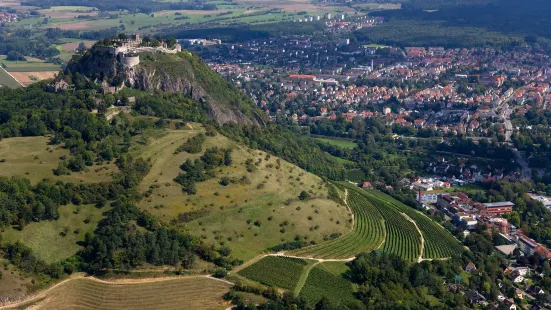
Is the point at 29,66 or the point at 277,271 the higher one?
the point at 29,66

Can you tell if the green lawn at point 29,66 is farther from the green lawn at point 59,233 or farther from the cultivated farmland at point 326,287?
the cultivated farmland at point 326,287

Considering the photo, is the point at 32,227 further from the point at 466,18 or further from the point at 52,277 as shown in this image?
the point at 466,18

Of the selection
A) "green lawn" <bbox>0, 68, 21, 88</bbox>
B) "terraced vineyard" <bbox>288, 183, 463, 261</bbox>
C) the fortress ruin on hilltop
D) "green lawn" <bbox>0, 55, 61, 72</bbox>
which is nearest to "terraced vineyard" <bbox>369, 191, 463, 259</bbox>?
"terraced vineyard" <bbox>288, 183, 463, 261</bbox>

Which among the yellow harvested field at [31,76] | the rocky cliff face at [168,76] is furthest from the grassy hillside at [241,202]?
the yellow harvested field at [31,76]

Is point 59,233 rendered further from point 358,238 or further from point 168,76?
point 168,76

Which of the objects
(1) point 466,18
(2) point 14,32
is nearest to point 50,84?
(2) point 14,32

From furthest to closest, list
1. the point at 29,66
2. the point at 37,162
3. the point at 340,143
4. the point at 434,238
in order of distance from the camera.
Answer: the point at 29,66 → the point at 340,143 → the point at 434,238 → the point at 37,162

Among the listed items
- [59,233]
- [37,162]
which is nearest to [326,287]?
[59,233]
